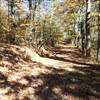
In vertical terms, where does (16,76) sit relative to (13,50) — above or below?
below

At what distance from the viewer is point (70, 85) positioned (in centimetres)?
802

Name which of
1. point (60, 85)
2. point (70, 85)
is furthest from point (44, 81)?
point (70, 85)

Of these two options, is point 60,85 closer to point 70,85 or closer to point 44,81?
point 70,85

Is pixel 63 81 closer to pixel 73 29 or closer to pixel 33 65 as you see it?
pixel 33 65

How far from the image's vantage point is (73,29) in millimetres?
41844

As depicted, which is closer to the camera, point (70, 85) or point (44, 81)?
point (70, 85)

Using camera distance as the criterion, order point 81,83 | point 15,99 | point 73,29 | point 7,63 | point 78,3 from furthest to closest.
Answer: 1. point 73,29
2. point 78,3
3. point 7,63
4. point 81,83
5. point 15,99

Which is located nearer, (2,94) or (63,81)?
(2,94)

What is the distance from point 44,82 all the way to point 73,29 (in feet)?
112

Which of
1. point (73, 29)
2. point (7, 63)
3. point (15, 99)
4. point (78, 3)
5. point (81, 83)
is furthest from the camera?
point (73, 29)

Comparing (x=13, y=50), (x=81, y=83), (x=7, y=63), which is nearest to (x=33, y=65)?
(x=7, y=63)

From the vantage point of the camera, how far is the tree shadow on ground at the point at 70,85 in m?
7.27

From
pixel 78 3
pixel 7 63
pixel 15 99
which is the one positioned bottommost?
pixel 15 99

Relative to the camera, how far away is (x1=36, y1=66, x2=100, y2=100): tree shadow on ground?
727 cm
